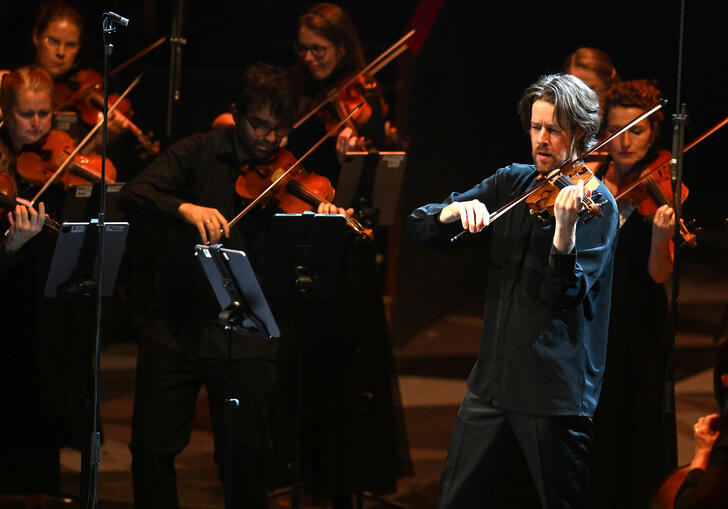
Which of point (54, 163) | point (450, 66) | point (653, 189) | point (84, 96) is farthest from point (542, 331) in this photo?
point (450, 66)

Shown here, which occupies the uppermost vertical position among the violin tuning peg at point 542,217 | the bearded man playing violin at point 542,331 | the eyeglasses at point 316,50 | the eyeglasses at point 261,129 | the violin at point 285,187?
the eyeglasses at point 316,50

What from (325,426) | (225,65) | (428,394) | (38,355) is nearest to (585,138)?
(325,426)

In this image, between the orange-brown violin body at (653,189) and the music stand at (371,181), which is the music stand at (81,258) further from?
the orange-brown violin body at (653,189)

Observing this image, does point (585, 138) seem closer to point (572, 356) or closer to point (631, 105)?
point (572, 356)

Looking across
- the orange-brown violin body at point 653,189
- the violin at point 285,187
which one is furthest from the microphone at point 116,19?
the orange-brown violin body at point 653,189

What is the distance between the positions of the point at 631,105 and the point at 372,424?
1551 millimetres

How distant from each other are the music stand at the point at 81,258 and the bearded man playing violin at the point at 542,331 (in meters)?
0.98

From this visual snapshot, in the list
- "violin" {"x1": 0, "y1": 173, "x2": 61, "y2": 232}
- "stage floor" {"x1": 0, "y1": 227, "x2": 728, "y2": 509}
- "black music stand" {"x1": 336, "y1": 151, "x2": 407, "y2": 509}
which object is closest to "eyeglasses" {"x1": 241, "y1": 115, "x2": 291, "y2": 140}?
"black music stand" {"x1": 336, "y1": 151, "x2": 407, "y2": 509}

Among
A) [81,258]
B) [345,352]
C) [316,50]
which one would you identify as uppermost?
[316,50]

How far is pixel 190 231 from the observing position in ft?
11.1

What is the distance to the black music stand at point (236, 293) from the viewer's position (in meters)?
2.94

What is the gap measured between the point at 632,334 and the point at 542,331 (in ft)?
3.31

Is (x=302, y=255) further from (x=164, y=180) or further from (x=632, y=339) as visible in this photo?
(x=632, y=339)

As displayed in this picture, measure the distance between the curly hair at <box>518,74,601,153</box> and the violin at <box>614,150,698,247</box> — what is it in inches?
27.6
